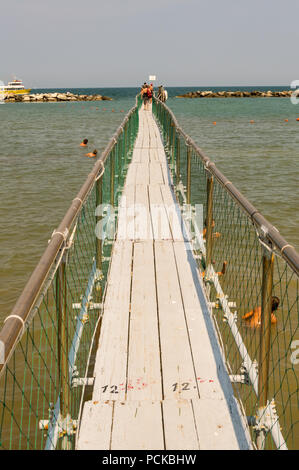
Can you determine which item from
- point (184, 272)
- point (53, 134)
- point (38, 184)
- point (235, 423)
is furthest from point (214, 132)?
point (235, 423)

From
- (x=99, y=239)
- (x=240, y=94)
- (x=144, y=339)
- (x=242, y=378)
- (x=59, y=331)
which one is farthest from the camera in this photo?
(x=240, y=94)

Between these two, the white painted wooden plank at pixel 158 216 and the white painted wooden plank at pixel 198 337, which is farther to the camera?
the white painted wooden plank at pixel 158 216

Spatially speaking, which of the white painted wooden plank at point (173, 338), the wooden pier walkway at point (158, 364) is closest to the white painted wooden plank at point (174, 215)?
the wooden pier walkway at point (158, 364)

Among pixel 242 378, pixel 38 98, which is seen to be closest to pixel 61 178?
pixel 242 378

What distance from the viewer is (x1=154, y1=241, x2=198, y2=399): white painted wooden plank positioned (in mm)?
3555

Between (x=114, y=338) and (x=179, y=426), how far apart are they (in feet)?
3.90

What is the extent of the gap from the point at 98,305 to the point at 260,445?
2097mm

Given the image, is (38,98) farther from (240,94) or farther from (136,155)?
(136,155)

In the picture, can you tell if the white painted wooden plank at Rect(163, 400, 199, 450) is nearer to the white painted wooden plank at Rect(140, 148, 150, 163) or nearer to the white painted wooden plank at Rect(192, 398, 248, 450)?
the white painted wooden plank at Rect(192, 398, 248, 450)

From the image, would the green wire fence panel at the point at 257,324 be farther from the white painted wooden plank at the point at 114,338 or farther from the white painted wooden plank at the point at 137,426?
the white painted wooden plank at the point at 114,338

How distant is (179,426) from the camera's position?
316 cm

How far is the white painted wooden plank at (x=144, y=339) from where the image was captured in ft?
11.6

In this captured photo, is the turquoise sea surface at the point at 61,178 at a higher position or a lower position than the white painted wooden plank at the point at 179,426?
lower

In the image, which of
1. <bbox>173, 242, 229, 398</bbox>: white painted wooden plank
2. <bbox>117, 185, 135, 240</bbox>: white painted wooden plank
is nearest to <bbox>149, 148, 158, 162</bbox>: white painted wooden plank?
<bbox>117, 185, 135, 240</bbox>: white painted wooden plank
